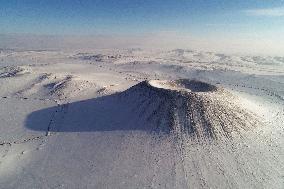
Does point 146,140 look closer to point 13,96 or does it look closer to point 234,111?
point 234,111

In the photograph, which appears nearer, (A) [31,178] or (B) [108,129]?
(A) [31,178]

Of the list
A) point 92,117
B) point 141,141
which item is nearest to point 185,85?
point 92,117

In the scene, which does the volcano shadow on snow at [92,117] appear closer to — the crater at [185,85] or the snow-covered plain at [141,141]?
the snow-covered plain at [141,141]

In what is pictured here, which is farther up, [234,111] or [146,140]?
[234,111]

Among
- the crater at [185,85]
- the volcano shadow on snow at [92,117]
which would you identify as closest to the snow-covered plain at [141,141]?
the volcano shadow on snow at [92,117]

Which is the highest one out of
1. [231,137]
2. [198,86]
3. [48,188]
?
[198,86]

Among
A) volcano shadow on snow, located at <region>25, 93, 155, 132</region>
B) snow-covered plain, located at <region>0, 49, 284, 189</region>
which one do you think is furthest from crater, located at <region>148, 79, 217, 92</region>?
volcano shadow on snow, located at <region>25, 93, 155, 132</region>

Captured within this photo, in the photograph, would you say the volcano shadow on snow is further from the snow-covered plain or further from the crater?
the crater

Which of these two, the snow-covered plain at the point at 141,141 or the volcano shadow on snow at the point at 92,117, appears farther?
the volcano shadow on snow at the point at 92,117

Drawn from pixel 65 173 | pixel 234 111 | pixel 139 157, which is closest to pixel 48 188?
pixel 65 173

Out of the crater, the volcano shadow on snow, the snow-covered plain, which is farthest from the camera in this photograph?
the crater

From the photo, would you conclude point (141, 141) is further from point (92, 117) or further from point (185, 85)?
point (185, 85)
